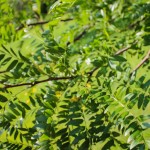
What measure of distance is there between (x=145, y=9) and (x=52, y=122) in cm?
89

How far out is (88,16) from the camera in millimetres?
1580

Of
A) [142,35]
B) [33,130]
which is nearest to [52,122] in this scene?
[33,130]

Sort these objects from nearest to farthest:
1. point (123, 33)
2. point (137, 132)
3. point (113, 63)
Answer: point (137, 132), point (113, 63), point (123, 33)

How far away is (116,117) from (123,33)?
3.88 feet

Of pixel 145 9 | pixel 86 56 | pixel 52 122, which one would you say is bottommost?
pixel 52 122

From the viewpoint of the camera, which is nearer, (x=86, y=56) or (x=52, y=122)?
(x=52, y=122)

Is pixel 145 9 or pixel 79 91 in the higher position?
pixel 145 9

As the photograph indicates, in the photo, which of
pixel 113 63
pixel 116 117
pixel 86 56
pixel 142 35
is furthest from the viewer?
pixel 142 35

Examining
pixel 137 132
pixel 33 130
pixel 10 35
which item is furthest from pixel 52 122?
pixel 10 35

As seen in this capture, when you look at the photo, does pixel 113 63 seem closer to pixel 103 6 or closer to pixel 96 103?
pixel 96 103

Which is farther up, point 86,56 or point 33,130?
point 86,56

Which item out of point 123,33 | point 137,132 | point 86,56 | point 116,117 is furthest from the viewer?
point 123,33

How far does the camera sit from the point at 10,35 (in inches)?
50.3

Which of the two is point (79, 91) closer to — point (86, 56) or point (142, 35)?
point (86, 56)
